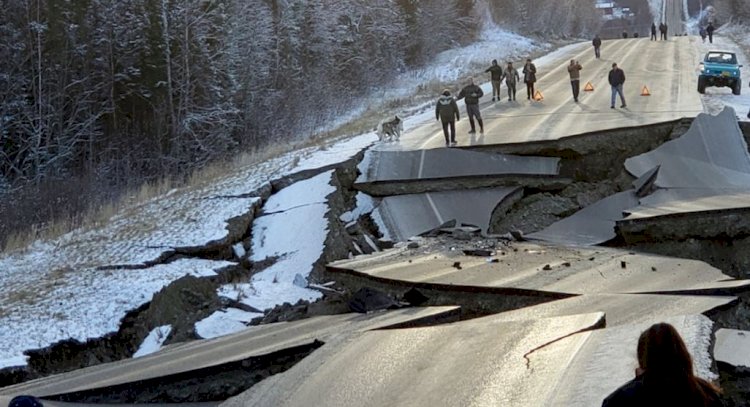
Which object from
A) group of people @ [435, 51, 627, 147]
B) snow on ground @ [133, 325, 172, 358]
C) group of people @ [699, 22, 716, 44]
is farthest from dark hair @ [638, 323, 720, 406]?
group of people @ [699, 22, 716, 44]

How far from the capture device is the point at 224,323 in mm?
10117

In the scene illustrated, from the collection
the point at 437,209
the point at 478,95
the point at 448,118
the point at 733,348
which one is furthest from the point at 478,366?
the point at 478,95

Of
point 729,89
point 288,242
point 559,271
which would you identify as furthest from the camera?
point 729,89

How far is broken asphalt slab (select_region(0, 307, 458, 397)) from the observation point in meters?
7.21

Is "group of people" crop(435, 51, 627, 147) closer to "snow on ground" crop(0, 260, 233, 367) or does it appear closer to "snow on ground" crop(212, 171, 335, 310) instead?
"snow on ground" crop(212, 171, 335, 310)

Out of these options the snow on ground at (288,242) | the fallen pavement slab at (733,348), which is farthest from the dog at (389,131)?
the fallen pavement slab at (733,348)

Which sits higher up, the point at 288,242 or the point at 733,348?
the point at 733,348

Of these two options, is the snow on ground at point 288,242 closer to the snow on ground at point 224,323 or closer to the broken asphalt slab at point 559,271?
the snow on ground at point 224,323

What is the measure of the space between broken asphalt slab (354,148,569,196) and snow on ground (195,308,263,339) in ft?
18.2

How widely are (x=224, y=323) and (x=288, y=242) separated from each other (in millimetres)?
3238

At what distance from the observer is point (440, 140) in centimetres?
2000

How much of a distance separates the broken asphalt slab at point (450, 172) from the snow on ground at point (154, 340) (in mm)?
6110

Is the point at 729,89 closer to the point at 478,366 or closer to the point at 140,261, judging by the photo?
the point at 140,261

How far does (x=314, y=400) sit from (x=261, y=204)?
30.6 feet
